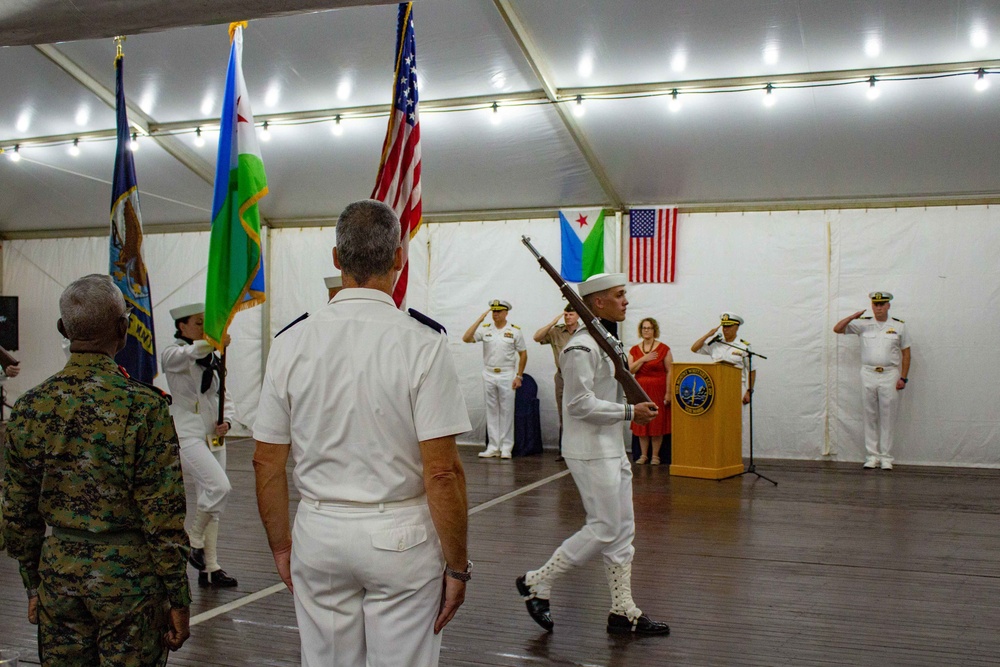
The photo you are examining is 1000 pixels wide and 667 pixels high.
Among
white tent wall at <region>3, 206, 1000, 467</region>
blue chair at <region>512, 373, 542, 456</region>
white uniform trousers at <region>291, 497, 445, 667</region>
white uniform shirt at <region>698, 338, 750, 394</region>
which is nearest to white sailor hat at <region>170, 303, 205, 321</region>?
white uniform trousers at <region>291, 497, 445, 667</region>

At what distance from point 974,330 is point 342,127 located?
7989mm

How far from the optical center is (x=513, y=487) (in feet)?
29.6

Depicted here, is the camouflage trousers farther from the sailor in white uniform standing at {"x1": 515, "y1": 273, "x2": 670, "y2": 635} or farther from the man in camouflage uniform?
the sailor in white uniform standing at {"x1": 515, "y1": 273, "x2": 670, "y2": 635}

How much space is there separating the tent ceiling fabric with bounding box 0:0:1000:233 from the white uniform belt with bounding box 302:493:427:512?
5.98 meters

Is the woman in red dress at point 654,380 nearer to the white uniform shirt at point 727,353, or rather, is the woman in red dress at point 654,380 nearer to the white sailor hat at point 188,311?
the white uniform shirt at point 727,353

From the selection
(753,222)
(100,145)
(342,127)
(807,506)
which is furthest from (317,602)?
(100,145)

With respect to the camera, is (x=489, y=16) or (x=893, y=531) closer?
(x=893, y=531)

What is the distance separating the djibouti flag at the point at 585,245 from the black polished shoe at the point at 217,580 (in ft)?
24.3

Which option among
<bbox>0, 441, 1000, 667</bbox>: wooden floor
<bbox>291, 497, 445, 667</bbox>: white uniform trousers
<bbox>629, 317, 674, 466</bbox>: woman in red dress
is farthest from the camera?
<bbox>629, 317, 674, 466</bbox>: woman in red dress

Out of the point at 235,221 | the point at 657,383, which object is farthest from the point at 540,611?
the point at 657,383

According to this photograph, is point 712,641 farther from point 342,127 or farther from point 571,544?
point 342,127

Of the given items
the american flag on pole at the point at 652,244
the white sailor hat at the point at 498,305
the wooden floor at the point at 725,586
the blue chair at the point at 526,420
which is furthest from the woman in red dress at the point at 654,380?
the wooden floor at the point at 725,586

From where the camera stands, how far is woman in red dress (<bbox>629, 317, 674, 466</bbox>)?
1105 cm

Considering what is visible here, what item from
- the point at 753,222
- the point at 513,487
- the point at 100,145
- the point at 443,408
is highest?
the point at 100,145
